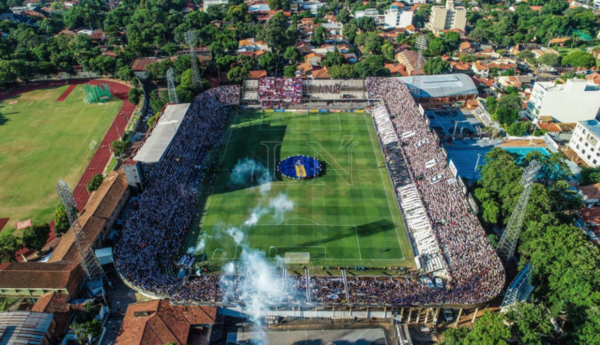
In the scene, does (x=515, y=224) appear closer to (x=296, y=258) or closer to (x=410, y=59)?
(x=296, y=258)

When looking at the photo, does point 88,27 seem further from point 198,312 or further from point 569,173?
point 569,173

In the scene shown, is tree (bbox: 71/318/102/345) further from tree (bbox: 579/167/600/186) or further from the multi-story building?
the multi-story building

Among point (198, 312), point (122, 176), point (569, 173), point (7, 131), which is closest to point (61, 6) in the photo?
point (7, 131)

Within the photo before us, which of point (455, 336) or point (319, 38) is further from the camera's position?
point (319, 38)

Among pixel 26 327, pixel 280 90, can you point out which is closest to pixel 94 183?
pixel 26 327

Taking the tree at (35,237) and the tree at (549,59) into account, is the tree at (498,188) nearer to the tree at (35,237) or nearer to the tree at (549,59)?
the tree at (35,237)

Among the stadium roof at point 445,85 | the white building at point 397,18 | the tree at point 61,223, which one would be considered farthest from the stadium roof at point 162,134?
the white building at point 397,18
